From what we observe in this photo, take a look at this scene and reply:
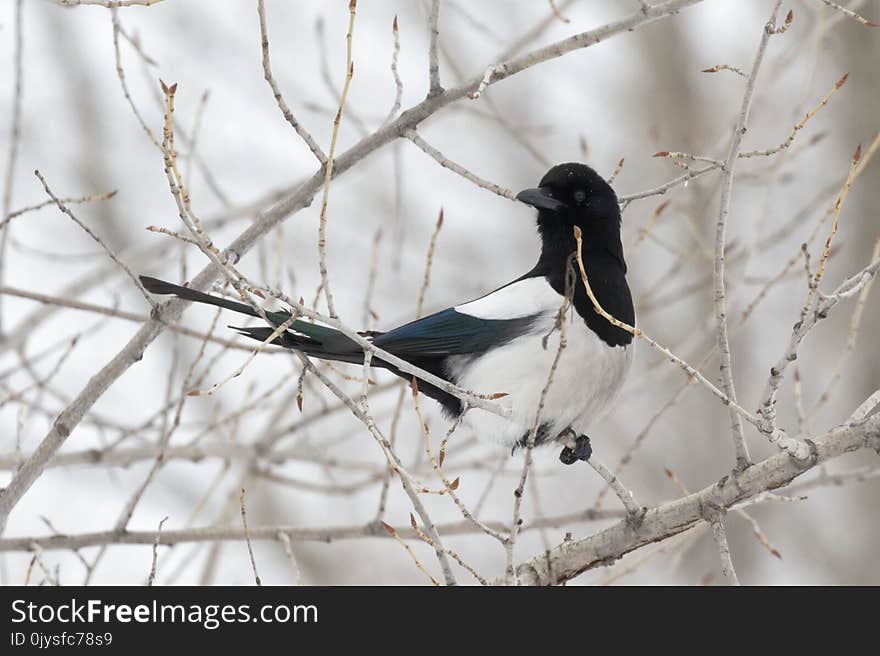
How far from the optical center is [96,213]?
25.7ft

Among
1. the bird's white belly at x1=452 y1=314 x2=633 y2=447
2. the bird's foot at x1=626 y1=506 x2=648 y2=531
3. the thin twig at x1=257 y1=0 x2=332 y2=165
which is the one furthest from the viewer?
the bird's white belly at x1=452 y1=314 x2=633 y2=447

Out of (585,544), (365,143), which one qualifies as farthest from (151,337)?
(585,544)

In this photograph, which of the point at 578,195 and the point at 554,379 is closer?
Answer: the point at 554,379

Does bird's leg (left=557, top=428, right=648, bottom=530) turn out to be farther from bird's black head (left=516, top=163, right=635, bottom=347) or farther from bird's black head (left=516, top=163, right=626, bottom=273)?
bird's black head (left=516, top=163, right=626, bottom=273)

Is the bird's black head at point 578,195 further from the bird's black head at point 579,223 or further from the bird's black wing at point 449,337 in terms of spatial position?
the bird's black wing at point 449,337

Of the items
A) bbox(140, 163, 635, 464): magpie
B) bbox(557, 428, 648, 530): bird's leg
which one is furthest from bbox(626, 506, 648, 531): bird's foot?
bbox(140, 163, 635, 464): magpie

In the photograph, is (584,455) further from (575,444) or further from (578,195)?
(578,195)

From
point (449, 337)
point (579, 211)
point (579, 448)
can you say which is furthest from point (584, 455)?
point (579, 211)

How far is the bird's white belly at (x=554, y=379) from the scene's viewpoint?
3420mm

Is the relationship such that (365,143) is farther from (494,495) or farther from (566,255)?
(494,495)

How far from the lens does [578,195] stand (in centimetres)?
379

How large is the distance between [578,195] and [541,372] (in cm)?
70

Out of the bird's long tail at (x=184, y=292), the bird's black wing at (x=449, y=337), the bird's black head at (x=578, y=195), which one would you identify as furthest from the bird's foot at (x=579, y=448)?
the bird's long tail at (x=184, y=292)

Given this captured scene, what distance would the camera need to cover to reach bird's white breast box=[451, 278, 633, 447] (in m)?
3.43
